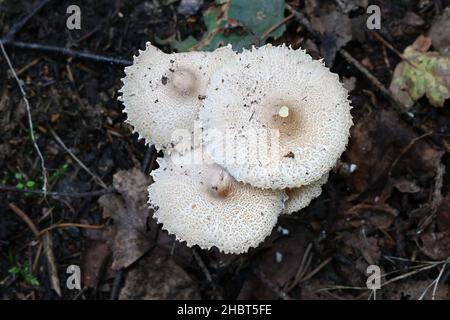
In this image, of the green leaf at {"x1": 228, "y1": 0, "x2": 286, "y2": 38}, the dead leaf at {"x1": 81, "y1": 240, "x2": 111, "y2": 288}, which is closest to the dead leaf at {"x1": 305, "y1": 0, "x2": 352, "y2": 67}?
the green leaf at {"x1": 228, "y1": 0, "x2": 286, "y2": 38}

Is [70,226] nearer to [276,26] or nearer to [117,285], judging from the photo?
[117,285]

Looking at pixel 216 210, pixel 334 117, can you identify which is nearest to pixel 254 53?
pixel 334 117

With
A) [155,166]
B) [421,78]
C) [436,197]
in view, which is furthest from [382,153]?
[155,166]

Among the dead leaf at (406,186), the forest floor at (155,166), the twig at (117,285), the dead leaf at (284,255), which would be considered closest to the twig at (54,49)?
the forest floor at (155,166)

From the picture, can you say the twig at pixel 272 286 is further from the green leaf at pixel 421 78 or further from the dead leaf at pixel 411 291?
the green leaf at pixel 421 78

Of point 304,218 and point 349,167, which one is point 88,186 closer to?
point 304,218

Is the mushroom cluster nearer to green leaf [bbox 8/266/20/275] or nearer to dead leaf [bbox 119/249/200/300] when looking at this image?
dead leaf [bbox 119/249/200/300]
